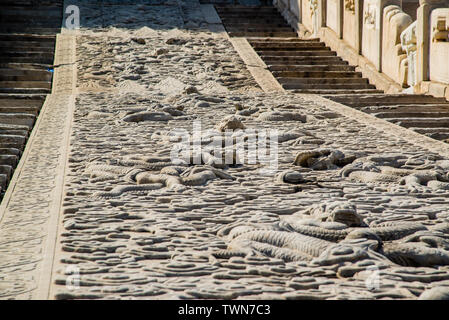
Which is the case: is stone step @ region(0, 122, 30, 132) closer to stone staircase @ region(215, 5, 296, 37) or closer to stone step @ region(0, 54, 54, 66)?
stone step @ region(0, 54, 54, 66)

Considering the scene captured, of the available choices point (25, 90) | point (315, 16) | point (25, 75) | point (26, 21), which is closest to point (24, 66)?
point (25, 75)

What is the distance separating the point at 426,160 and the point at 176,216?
7.92 ft

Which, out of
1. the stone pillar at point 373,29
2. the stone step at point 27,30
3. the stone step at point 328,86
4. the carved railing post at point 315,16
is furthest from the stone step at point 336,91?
the stone step at point 27,30

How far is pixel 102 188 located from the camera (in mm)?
5738

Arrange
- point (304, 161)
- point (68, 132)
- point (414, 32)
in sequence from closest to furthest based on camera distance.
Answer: point (304, 161) → point (68, 132) → point (414, 32)

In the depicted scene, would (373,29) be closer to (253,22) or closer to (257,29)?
(257,29)

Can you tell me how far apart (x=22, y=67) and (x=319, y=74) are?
4523 mm

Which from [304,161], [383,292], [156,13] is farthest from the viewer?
[156,13]

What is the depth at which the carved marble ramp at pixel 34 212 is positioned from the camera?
3902 mm

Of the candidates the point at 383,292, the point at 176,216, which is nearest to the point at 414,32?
the point at 176,216

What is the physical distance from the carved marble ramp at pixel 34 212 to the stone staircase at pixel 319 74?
364 cm

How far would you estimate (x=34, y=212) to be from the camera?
514 centimetres

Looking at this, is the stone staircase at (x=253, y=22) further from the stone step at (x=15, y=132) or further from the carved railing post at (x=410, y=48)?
the stone step at (x=15, y=132)

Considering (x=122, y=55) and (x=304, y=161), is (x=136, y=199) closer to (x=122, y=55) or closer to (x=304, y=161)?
(x=304, y=161)
